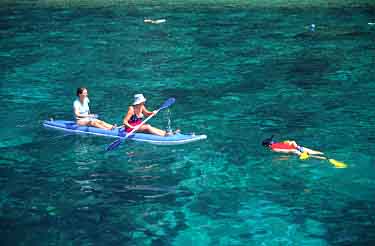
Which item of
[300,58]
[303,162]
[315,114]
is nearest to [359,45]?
[300,58]

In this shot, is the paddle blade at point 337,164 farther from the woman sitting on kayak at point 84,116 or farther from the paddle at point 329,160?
the woman sitting on kayak at point 84,116

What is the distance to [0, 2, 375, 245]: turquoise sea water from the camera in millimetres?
11094

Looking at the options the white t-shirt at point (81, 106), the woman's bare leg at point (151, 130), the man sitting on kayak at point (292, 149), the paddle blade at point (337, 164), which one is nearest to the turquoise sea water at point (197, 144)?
the paddle blade at point (337, 164)

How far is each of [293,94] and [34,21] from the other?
26.9 m

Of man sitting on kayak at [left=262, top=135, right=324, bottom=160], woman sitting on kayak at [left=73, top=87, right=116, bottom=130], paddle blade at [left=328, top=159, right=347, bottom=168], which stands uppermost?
woman sitting on kayak at [left=73, top=87, right=116, bottom=130]

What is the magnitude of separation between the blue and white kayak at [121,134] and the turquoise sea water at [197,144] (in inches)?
9.4

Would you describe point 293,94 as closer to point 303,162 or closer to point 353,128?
point 353,128

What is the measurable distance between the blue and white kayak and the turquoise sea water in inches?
9.4

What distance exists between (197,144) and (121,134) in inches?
90.8

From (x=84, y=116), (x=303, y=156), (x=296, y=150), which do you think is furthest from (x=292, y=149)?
(x=84, y=116)

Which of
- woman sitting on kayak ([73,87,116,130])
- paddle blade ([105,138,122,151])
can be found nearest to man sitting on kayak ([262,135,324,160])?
paddle blade ([105,138,122,151])

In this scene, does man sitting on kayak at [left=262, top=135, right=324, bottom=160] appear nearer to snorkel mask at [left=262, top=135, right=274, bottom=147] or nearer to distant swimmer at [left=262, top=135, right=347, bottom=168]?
distant swimmer at [left=262, top=135, right=347, bottom=168]

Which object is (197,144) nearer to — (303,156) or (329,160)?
(303,156)

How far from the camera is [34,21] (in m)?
41.1
